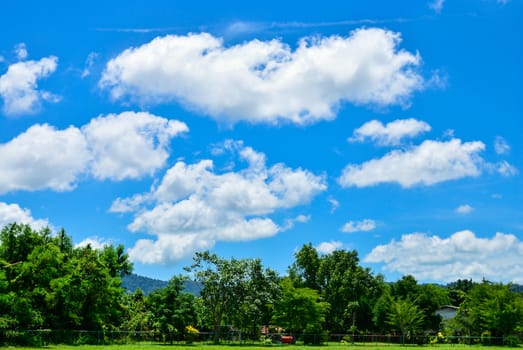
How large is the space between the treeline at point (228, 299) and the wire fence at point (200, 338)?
57cm

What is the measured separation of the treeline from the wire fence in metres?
0.57

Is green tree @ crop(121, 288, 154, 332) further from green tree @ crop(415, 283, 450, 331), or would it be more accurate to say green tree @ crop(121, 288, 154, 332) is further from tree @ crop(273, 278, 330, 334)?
green tree @ crop(415, 283, 450, 331)

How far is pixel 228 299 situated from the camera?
6962cm

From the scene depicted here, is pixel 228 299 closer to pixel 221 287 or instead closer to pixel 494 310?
pixel 221 287

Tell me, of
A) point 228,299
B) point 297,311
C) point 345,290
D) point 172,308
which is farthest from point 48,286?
point 345,290

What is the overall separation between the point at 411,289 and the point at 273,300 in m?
26.6

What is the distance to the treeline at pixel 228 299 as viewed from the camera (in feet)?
177

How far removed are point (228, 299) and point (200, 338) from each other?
21.9 feet

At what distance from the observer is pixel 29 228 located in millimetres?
56375

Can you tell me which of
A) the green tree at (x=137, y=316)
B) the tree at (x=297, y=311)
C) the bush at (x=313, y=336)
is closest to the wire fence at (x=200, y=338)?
the bush at (x=313, y=336)

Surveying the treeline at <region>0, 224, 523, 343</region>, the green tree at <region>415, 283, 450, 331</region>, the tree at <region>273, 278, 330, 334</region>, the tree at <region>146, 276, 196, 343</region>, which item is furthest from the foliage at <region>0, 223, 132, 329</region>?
the green tree at <region>415, 283, 450, 331</region>

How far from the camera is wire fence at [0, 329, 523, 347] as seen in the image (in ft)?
160

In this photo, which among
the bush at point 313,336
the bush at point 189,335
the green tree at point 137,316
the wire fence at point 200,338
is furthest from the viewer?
the bush at point 313,336

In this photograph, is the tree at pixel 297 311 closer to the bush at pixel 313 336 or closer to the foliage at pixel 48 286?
the bush at pixel 313 336
